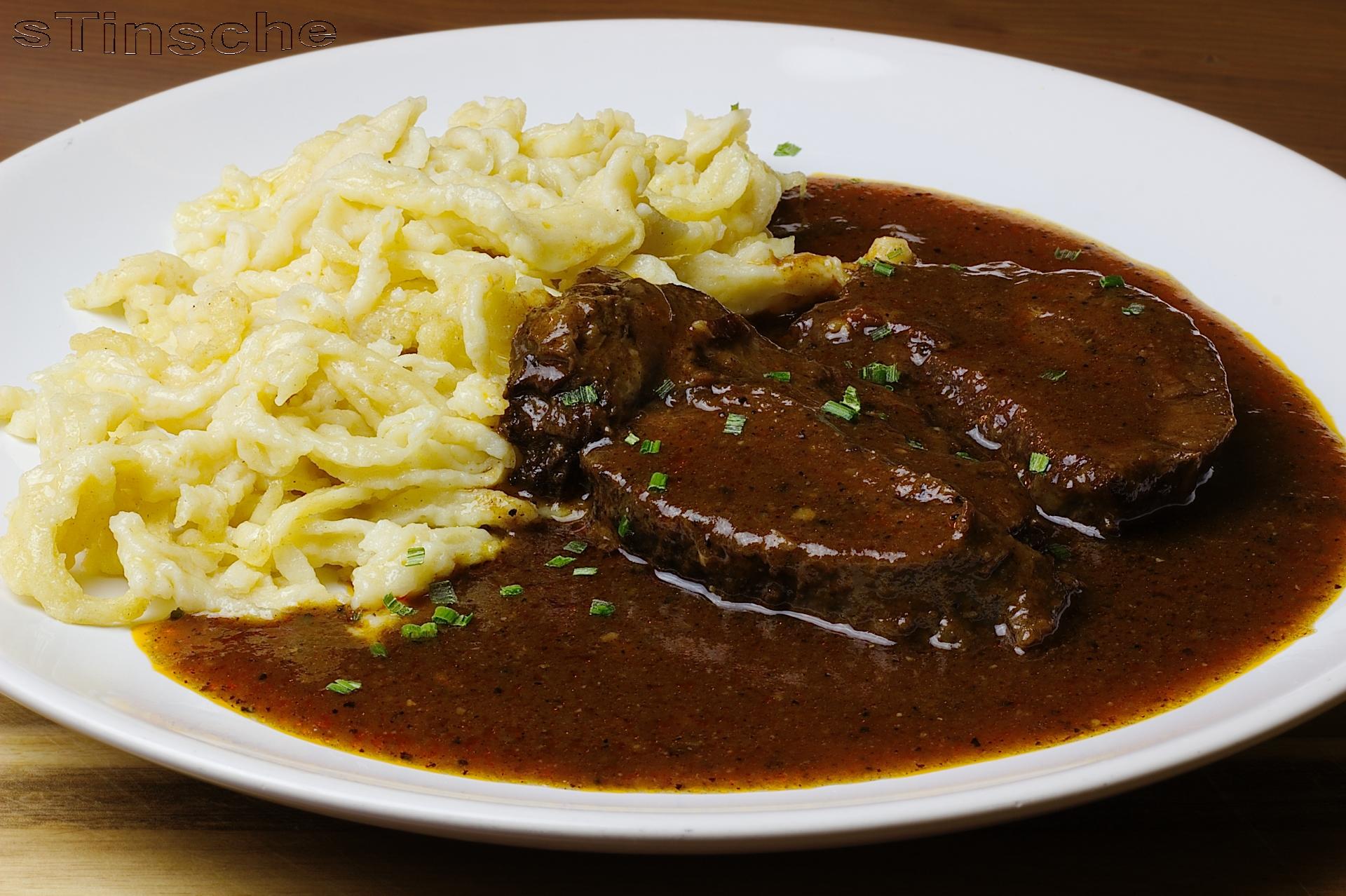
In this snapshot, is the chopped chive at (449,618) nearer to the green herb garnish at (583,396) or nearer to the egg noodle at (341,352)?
the egg noodle at (341,352)

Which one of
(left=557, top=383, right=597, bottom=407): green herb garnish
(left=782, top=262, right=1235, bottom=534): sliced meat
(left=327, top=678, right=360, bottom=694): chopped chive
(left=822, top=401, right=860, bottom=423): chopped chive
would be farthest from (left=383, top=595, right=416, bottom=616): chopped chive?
(left=782, top=262, right=1235, bottom=534): sliced meat

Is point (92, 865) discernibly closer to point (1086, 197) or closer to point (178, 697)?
point (178, 697)

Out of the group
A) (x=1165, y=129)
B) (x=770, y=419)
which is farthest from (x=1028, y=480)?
(x=1165, y=129)

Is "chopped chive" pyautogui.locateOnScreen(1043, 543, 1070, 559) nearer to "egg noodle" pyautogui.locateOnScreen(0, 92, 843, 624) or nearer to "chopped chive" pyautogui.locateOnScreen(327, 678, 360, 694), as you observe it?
"egg noodle" pyautogui.locateOnScreen(0, 92, 843, 624)

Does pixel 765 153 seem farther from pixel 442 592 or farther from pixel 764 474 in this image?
pixel 442 592

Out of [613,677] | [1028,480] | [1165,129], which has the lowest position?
[613,677]

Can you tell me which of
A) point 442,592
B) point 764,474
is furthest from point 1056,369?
point 442,592
